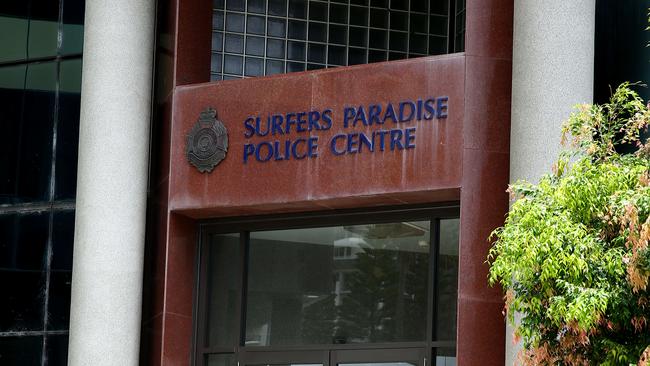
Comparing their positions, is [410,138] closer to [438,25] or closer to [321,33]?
[321,33]

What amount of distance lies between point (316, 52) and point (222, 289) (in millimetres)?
4665

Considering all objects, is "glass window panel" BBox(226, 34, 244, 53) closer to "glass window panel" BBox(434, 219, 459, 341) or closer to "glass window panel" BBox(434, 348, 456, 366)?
"glass window panel" BBox(434, 219, 459, 341)

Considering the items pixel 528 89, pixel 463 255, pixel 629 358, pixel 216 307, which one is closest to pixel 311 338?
pixel 216 307

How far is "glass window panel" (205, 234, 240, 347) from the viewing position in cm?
2142

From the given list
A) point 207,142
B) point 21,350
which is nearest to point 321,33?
point 207,142

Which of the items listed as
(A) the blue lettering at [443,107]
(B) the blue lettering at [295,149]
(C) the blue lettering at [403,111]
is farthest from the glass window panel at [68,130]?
(A) the blue lettering at [443,107]

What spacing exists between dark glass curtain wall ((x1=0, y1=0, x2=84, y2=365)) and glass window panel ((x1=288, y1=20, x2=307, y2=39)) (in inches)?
141

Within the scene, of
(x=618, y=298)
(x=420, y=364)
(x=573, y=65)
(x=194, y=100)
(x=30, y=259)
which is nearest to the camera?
(x=618, y=298)

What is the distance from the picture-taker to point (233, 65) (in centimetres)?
2362

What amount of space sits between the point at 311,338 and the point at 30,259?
553cm

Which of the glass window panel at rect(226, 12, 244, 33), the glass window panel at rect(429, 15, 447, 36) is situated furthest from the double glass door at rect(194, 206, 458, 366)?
the glass window panel at rect(429, 15, 447, 36)

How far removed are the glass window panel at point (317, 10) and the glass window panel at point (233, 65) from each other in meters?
1.45

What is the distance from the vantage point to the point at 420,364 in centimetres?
1962

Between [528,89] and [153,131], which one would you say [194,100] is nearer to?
[153,131]
